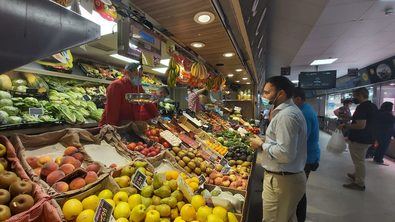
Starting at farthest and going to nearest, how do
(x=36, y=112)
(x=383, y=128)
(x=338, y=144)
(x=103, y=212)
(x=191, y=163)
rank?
(x=383, y=128), (x=338, y=144), (x=36, y=112), (x=191, y=163), (x=103, y=212)

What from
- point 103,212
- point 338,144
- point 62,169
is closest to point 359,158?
point 338,144

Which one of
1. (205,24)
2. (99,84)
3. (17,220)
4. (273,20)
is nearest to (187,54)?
(205,24)

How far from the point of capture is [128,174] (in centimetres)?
167

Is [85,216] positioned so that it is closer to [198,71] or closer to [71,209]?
[71,209]

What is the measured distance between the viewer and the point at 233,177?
2365 mm

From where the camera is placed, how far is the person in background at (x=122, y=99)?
2.68 m

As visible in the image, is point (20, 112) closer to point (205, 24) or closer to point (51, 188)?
point (51, 188)

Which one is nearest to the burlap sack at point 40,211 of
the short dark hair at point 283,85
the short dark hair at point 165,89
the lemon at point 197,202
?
the lemon at point 197,202

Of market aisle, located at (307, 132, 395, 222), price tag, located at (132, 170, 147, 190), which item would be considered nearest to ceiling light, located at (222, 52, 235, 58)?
market aisle, located at (307, 132, 395, 222)

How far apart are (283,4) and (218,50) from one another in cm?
151

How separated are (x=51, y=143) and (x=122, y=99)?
3.46ft

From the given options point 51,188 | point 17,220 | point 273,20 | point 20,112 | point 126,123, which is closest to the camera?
point 17,220

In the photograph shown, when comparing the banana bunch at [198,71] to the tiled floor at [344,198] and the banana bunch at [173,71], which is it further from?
the tiled floor at [344,198]

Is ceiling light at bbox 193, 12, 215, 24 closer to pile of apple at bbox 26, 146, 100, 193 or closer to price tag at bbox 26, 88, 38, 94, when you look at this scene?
pile of apple at bbox 26, 146, 100, 193
